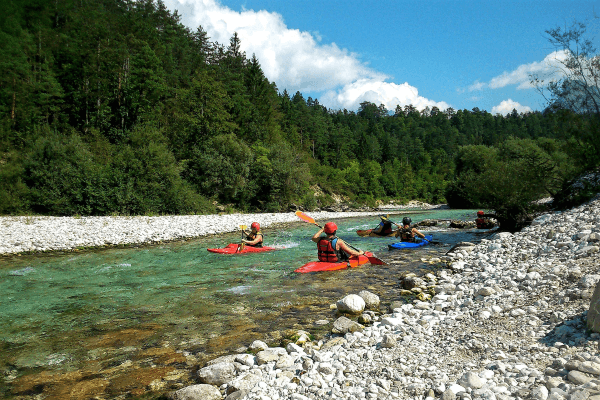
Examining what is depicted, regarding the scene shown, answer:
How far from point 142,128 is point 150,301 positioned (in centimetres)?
3013

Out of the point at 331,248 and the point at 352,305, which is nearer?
the point at 352,305

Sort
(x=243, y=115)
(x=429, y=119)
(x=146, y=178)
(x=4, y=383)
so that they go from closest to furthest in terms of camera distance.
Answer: (x=4, y=383) < (x=146, y=178) < (x=243, y=115) < (x=429, y=119)

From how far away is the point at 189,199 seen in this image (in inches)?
1117

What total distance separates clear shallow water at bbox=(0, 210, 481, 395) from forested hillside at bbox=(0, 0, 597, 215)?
11.7m

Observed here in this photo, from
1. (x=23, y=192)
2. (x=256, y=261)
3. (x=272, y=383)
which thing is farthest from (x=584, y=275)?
(x=23, y=192)

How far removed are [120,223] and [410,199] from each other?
7056 cm

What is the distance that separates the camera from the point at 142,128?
32.5m

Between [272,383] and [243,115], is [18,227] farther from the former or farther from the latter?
[243,115]

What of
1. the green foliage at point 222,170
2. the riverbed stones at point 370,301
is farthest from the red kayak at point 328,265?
the green foliage at point 222,170

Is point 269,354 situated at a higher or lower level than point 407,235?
lower

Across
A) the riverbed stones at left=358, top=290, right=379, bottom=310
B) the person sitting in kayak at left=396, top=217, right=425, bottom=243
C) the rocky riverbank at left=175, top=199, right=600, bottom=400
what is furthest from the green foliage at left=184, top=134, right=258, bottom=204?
the rocky riverbank at left=175, top=199, right=600, bottom=400

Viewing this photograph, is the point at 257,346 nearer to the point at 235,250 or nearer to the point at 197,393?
the point at 197,393

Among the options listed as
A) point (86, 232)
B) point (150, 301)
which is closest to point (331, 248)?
point (150, 301)

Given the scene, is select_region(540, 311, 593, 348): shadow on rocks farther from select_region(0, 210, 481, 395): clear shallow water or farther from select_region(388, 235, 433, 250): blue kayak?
select_region(388, 235, 433, 250): blue kayak
